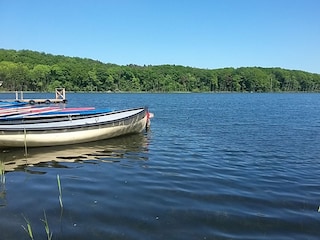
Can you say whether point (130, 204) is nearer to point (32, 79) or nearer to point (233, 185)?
point (233, 185)

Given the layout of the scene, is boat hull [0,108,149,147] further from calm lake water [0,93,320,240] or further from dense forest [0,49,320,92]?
dense forest [0,49,320,92]

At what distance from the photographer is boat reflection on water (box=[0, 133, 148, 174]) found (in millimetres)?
12516

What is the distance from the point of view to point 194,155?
14508 mm

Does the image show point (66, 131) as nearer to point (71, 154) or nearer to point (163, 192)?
point (71, 154)

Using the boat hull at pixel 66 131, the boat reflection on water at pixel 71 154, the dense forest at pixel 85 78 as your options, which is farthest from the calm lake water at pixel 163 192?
the dense forest at pixel 85 78

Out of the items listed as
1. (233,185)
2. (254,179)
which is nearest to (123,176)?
(233,185)

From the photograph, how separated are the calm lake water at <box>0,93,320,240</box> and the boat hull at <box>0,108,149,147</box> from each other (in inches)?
17.6

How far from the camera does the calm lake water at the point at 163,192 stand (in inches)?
260

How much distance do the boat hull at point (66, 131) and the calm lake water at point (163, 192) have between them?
448 mm

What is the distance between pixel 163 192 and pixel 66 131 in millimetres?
8691

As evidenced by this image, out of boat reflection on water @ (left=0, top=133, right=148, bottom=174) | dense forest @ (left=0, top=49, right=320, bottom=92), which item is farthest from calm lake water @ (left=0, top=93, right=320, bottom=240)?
dense forest @ (left=0, top=49, right=320, bottom=92)

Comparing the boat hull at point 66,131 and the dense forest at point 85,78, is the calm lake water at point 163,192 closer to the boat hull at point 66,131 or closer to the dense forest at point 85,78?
the boat hull at point 66,131

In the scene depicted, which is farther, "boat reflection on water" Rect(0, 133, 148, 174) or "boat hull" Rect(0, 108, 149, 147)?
"boat hull" Rect(0, 108, 149, 147)

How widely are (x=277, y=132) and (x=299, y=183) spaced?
1355 centimetres
